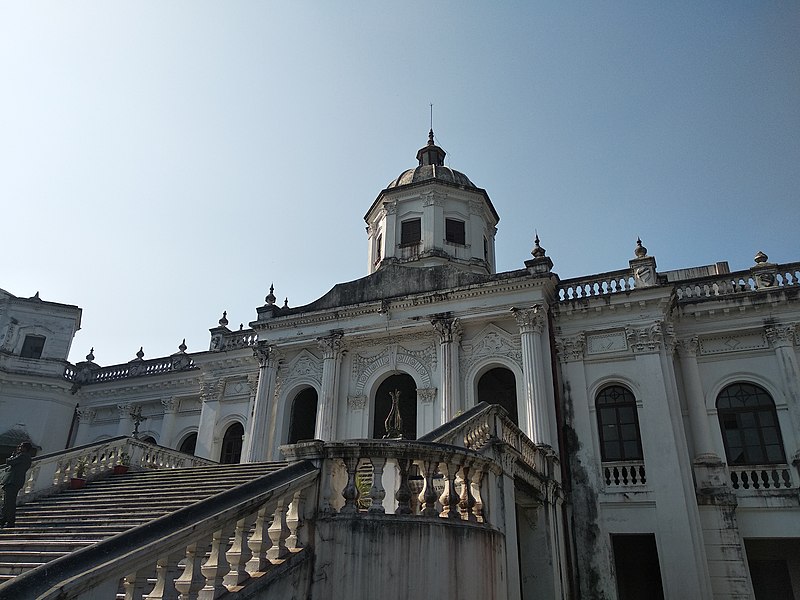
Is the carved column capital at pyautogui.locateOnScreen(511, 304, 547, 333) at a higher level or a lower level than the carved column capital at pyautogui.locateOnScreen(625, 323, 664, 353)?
higher

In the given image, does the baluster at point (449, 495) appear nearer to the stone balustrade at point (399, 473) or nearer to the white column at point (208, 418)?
the stone balustrade at point (399, 473)

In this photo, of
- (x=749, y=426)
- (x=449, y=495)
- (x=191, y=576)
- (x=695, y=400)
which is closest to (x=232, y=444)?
(x=695, y=400)

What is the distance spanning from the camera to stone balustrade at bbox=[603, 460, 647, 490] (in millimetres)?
14727

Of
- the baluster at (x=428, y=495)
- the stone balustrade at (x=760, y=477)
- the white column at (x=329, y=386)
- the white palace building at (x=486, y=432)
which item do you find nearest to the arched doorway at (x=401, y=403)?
the white palace building at (x=486, y=432)

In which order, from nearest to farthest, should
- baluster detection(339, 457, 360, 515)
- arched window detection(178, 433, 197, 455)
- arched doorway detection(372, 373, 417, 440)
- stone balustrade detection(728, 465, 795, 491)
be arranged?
1. baluster detection(339, 457, 360, 515)
2. stone balustrade detection(728, 465, 795, 491)
3. arched doorway detection(372, 373, 417, 440)
4. arched window detection(178, 433, 197, 455)

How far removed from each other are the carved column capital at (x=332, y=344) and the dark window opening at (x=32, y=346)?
1482 centimetres

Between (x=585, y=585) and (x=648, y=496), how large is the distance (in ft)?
8.58

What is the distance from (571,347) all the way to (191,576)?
518 inches

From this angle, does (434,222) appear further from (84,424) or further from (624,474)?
(84,424)

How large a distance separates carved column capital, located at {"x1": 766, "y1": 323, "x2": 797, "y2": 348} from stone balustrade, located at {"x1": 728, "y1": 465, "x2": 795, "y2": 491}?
3.19 m

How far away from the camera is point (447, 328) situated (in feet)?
56.0

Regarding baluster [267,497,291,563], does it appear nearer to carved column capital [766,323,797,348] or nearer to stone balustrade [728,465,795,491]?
stone balustrade [728,465,795,491]

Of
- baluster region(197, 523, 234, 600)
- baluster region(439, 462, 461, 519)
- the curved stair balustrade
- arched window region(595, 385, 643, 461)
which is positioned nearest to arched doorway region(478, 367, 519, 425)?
arched window region(595, 385, 643, 461)

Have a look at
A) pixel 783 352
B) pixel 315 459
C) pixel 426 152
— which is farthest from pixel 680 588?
pixel 426 152
